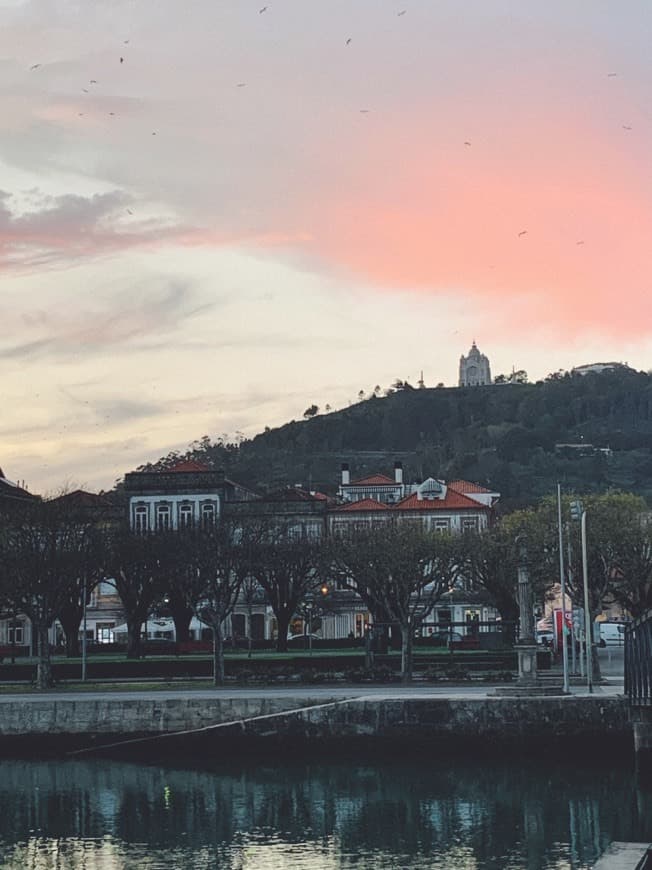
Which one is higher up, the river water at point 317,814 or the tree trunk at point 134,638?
the tree trunk at point 134,638

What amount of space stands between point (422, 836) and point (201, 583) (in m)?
42.7

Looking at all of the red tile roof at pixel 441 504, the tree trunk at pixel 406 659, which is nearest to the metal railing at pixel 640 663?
the tree trunk at pixel 406 659

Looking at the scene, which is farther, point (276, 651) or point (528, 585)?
point (276, 651)

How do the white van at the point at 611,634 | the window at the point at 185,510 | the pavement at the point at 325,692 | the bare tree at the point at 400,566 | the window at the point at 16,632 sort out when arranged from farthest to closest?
the window at the point at 185,510
the window at the point at 16,632
the white van at the point at 611,634
the bare tree at the point at 400,566
the pavement at the point at 325,692

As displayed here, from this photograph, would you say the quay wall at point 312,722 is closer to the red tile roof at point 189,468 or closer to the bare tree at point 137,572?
the bare tree at point 137,572

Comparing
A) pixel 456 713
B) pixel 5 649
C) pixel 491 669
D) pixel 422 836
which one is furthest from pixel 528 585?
pixel 5 649

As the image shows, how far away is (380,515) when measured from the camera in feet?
415

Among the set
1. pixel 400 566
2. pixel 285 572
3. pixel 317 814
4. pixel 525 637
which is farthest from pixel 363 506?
pixel 317 814

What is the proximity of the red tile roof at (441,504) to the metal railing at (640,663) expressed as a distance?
70.6 metres

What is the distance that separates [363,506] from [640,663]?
76.2 m

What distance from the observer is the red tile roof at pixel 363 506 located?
4958 inches

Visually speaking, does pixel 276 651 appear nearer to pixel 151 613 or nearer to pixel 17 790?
pixel 151 613

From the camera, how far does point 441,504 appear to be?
12719 cm

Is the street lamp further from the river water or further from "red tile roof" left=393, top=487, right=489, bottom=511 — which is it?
"red tile roof" left=393, top=487, right=489, bottom=511
